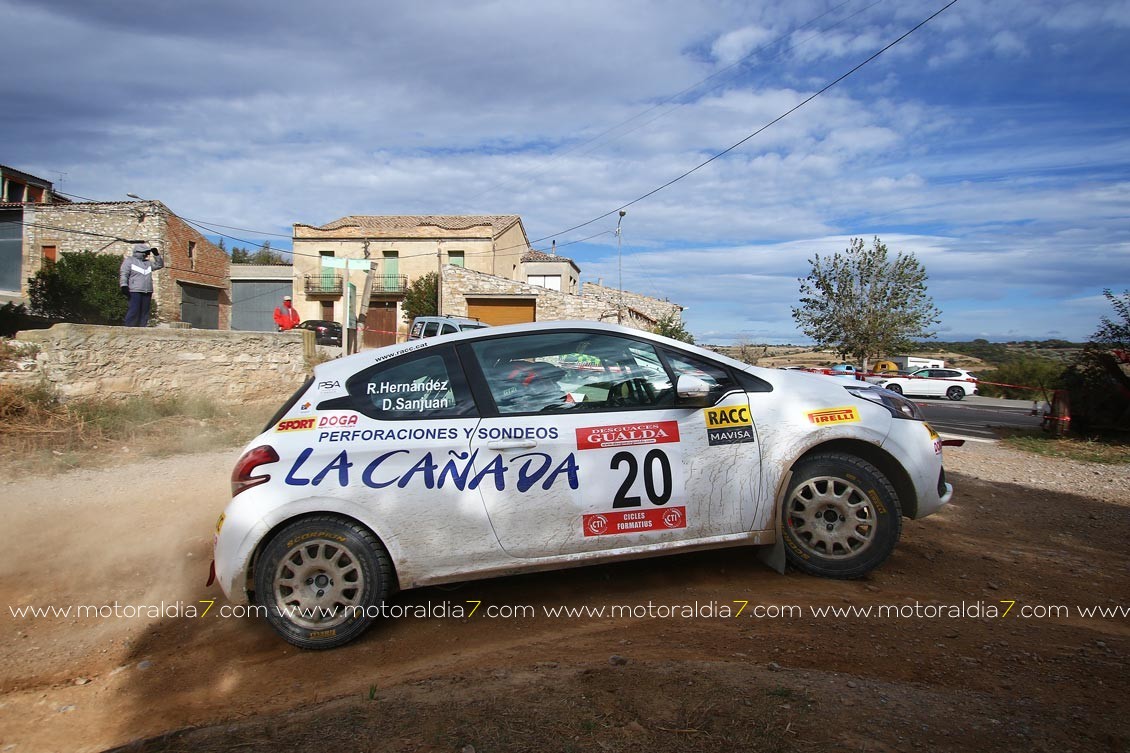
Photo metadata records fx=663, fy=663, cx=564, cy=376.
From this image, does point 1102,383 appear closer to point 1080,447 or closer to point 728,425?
point 1080,447

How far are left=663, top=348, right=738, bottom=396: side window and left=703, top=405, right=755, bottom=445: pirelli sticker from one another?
11 centimetres

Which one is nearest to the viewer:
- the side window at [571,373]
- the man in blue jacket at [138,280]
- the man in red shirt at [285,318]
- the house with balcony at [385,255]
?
the side window at [571,373]

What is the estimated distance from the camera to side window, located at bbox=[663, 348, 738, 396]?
3.84 m

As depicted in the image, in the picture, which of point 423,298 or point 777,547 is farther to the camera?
point 423,298

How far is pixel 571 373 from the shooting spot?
12.5 ft

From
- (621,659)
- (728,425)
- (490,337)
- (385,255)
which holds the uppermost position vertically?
(385,255)

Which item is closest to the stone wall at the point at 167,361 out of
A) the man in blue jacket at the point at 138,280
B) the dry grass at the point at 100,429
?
the dry grass at the point at 100,429

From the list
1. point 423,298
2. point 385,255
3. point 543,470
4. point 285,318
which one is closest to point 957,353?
point 423,298

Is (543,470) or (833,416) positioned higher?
(833,416)

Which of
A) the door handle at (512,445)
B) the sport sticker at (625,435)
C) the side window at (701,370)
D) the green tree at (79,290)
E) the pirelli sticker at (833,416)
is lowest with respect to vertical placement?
the door handle at (512,445)

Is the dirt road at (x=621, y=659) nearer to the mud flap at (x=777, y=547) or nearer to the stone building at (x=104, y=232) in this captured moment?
the mud flap at (x=777, y=547)

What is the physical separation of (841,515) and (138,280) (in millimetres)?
10767

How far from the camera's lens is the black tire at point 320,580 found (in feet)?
11.2

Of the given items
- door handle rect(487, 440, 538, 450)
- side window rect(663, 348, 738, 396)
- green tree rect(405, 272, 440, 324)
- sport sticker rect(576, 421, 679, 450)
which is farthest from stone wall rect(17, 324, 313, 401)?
green tree rect(405, 272, 440, 324)
